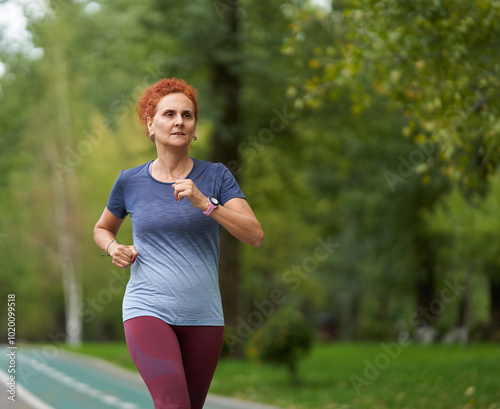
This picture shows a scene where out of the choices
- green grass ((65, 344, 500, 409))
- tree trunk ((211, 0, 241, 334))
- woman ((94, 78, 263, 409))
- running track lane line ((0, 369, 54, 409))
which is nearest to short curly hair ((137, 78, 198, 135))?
woman ((94, 78, 263, 409))

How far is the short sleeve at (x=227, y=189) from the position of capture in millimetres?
3398

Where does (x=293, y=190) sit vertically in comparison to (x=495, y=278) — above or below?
above

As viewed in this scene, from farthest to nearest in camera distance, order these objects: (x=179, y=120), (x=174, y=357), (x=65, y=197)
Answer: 1. (x=65, y=197)
2. (x=179, y=120)
3. (x=174, y=357)

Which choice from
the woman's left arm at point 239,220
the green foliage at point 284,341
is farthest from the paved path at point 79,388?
the woman's left arm at point 239,220

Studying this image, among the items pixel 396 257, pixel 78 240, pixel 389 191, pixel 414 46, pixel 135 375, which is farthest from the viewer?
pixel 78 240

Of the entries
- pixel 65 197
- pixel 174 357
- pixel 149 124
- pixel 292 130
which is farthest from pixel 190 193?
pixel 65 197

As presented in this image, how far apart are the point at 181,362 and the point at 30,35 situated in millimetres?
26253

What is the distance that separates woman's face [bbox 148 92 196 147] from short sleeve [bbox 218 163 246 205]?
0.68ft

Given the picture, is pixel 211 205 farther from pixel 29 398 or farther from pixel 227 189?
pixel 29 398

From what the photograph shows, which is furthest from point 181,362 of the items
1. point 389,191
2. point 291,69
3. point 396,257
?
point 396,257

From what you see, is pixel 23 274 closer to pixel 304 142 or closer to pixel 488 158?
pixel 304 142

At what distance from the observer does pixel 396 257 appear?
26422 millimetres

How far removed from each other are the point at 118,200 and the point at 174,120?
450mm

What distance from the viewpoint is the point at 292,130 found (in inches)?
828
